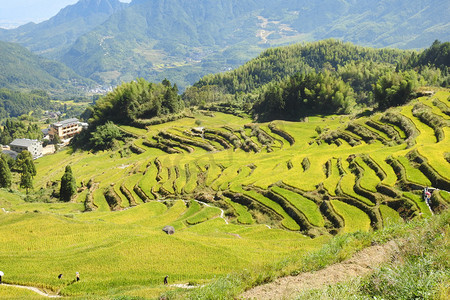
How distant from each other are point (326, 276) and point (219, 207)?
77.7 ft

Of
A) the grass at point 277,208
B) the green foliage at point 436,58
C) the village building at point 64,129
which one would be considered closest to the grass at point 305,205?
the grass at point 277,208

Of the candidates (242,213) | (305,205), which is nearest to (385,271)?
(305,205)

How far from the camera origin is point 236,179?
44.1 metres

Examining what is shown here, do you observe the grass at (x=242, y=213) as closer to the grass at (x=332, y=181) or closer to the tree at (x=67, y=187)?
the grass at (x=332, y=181)

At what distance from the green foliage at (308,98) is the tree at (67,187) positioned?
3122 inches

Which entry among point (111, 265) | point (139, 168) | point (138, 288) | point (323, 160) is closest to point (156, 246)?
point (111, 265)

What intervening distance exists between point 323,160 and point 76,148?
84.4 meters

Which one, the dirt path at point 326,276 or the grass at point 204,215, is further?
the grass at point 204,215

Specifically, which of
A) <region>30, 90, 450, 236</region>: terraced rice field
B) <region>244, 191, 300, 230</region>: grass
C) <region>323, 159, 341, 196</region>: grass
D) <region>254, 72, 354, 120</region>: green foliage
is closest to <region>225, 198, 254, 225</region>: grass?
<region>30, 90, 450, 236</region>: terraced rice field

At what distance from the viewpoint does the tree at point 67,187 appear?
48.7m

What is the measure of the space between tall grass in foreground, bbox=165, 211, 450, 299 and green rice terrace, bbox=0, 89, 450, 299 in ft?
6.94

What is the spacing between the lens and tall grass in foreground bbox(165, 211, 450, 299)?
1093 centimetres

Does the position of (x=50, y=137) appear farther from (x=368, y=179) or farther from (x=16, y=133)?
(x=368, y=179)

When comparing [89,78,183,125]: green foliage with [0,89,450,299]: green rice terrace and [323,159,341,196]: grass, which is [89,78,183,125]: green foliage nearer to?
[0,89,450,299]: green rice terrace
